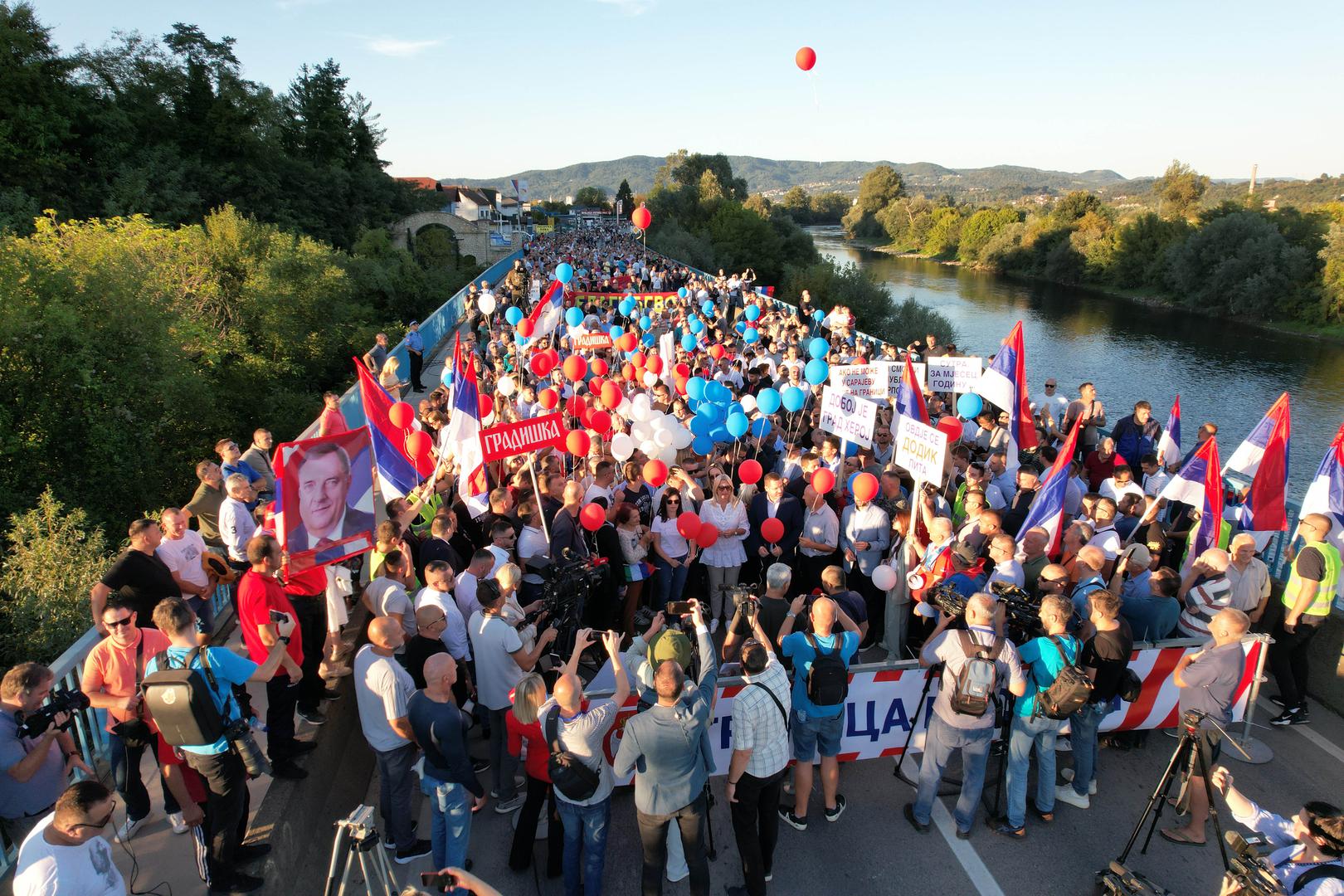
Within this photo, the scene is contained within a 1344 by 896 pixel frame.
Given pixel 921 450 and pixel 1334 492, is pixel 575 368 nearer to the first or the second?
pixel 921 450

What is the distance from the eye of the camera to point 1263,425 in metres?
6.90

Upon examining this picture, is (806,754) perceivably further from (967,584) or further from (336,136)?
(336,136)

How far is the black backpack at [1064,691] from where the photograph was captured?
423cm

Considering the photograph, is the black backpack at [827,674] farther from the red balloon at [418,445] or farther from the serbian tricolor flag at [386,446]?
the red balloon at [418,445]

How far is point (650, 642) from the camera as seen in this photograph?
4.52 metres

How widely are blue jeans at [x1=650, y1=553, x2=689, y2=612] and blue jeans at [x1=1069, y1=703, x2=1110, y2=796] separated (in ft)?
10.4

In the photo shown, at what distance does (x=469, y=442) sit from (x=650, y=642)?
9.86 ft

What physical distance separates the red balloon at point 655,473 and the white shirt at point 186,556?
138 inches

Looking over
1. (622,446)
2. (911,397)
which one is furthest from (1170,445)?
(622,446)

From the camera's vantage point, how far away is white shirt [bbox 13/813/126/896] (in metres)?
2.87

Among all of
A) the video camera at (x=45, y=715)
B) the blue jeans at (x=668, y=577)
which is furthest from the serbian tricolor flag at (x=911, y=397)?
the video camera at (x=45, y=715)

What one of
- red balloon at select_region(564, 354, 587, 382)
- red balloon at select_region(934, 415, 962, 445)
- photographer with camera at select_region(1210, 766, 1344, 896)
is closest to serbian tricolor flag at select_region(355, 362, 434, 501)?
red balloon at select_region(564, 354, 587, 382)

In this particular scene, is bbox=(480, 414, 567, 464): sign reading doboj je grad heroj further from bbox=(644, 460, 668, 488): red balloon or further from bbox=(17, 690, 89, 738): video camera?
bbox=(17, 690, 89, 738): video camera

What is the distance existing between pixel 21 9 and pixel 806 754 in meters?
38.0
